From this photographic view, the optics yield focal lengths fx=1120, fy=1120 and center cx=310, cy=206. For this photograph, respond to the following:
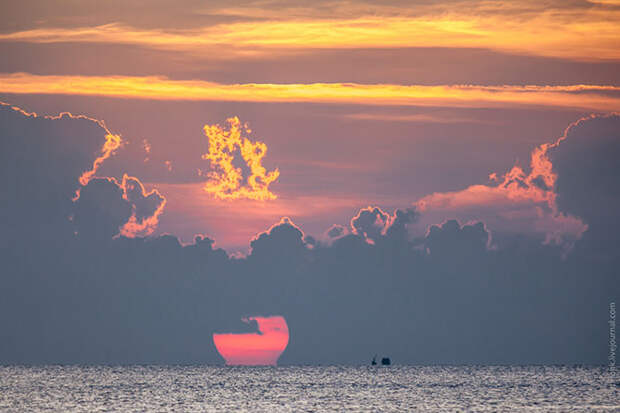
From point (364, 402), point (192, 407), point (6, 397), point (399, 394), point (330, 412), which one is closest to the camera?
point (330, 412)

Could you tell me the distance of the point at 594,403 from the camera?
527 feet

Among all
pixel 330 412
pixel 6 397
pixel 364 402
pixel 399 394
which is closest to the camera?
pixel 330 412

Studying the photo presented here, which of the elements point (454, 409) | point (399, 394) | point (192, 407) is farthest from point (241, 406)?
point (399, 394)

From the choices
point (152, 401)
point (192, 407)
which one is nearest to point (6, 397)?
point (152, 401)

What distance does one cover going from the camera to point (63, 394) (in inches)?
7697

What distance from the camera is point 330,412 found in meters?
145

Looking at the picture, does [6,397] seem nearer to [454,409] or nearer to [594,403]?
[454,409]

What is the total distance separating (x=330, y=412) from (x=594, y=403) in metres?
41.4

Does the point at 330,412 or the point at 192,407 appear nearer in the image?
the point at 330,412

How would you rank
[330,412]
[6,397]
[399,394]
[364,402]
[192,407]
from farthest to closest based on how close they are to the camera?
[399,394]
[6,397]
[364,402]
[192,407]
[330,412]

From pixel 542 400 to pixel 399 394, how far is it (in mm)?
31650

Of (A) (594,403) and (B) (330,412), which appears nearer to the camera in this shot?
(B) (330,412)

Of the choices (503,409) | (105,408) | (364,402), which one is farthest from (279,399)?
(503,409)

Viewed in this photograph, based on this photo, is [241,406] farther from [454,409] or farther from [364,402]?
[454,409]
